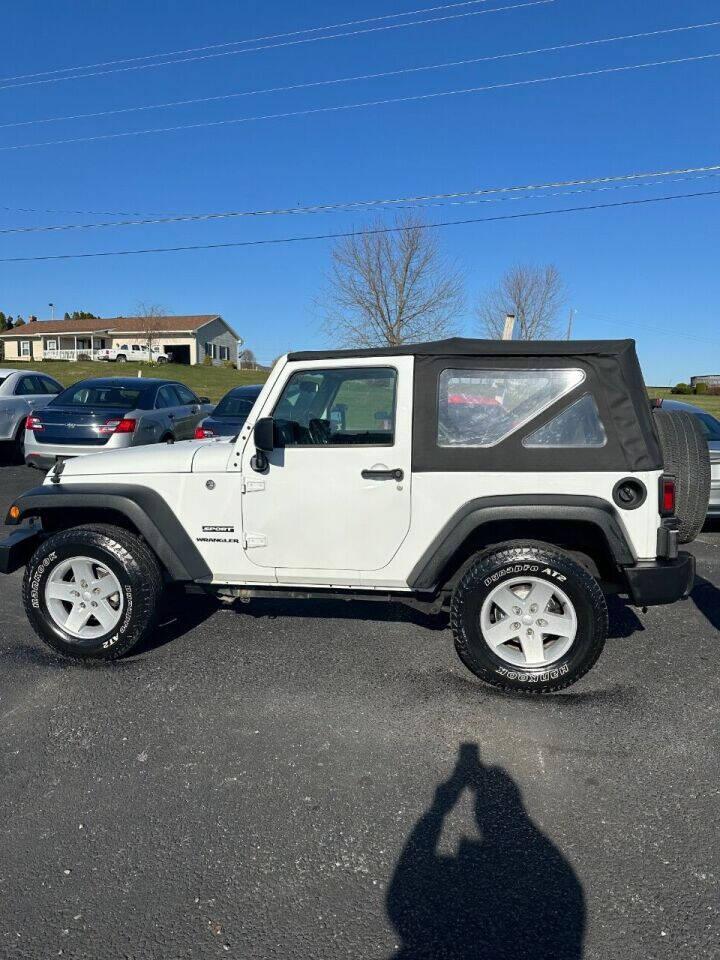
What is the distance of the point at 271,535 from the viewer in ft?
13.9

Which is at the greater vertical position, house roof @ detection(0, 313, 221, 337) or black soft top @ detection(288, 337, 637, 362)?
house roof @ detection(0, 313, 221, 337)

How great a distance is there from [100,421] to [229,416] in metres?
1.92

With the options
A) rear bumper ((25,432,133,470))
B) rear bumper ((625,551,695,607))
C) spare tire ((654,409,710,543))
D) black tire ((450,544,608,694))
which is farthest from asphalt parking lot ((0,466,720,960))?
rear bumper ((25,432,133,470))

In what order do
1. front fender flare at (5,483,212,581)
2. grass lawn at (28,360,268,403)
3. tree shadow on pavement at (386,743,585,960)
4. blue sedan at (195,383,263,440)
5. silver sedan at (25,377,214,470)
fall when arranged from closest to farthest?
tree shadow on pavement at (386,743,585,960)
front fender flare at (5,483,212,581)
silver sedan at (25,377,214,470)
blue sedan at (195,383,263,440)
grass lawn at (28,360,268,403)

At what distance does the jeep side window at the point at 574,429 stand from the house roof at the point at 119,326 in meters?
64.4

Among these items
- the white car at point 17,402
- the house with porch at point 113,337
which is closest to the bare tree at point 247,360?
A: the house with porch at point 113,337

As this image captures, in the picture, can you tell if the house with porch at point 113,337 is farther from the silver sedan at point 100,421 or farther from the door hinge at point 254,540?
the door hinge at point 254,540


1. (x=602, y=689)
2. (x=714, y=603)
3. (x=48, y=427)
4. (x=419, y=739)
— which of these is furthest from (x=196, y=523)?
(x=48, y=427)

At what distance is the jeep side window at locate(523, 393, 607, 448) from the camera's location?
395 centimetres

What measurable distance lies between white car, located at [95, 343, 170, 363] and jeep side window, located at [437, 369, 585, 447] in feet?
187

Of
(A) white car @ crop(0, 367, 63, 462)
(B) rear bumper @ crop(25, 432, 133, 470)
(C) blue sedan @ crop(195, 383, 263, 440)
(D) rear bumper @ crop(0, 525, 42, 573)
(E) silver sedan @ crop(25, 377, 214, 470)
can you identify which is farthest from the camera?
(A) white car @ crop(0, 367, 63, 462)

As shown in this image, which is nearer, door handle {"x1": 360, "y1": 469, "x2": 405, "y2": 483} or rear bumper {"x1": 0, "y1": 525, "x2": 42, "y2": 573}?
door handle {"x1": 360, "y1": 469, "x2": 405, "y2": 483}

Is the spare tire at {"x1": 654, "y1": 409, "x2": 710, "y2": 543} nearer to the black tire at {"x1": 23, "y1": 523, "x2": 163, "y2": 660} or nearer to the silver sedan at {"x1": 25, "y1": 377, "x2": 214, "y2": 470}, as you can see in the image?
the black tire at {"x1": 23, "y1": 523, "x2": 163, "y2": 660}

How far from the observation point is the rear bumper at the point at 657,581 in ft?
12.7
